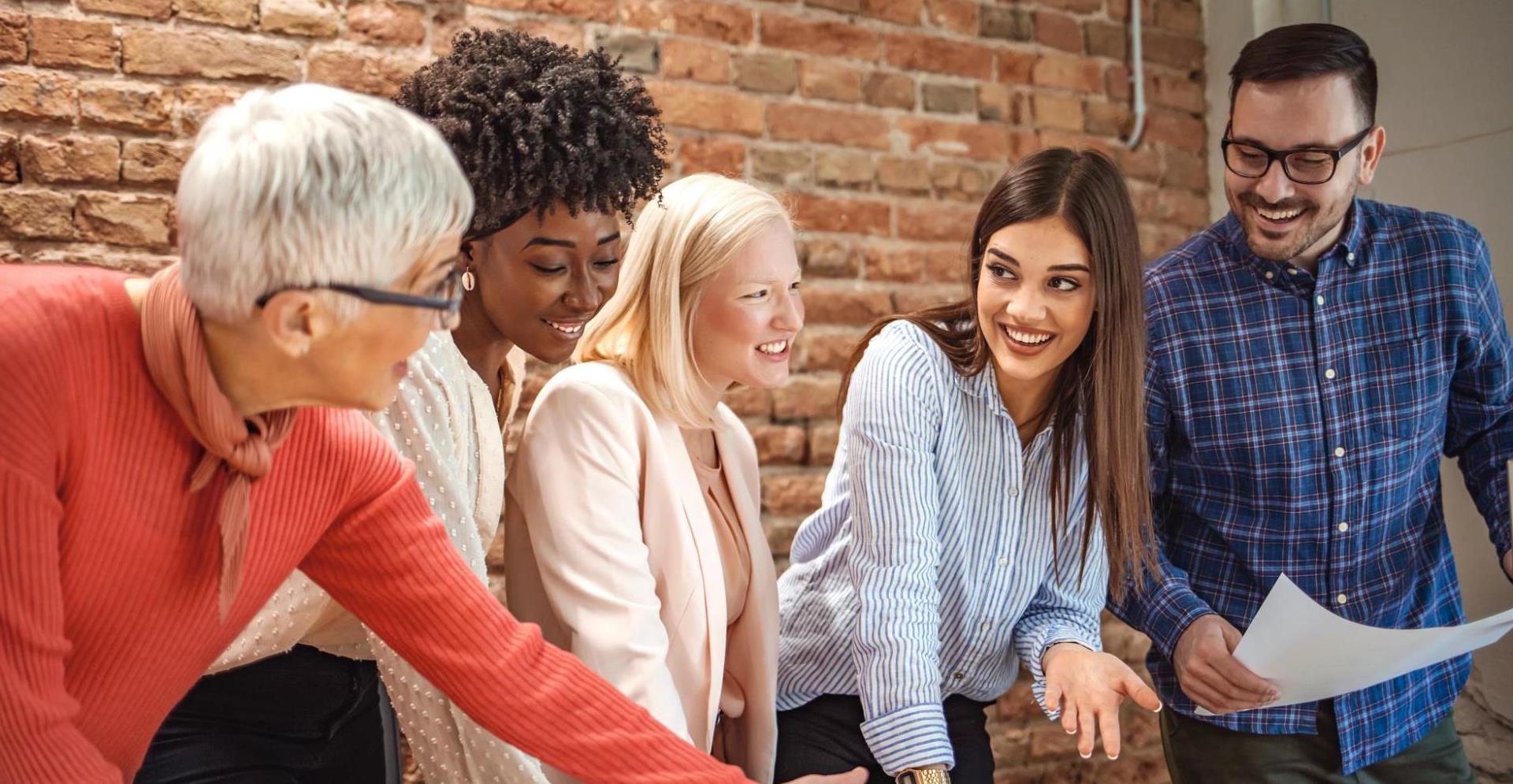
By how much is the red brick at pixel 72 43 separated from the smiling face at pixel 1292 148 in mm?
1778

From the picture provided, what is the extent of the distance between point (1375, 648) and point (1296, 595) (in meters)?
0.20

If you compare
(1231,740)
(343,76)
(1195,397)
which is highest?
(343,76)

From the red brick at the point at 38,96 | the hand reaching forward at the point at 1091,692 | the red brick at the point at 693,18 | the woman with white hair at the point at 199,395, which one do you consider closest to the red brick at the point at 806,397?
the red brick at the point at 693,18

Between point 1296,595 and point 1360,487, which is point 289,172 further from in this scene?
point 1360,487

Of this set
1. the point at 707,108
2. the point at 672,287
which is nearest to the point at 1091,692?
the point at 672,287

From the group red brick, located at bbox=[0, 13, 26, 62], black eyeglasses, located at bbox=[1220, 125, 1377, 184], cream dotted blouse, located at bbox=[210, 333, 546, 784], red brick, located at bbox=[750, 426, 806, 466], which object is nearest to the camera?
cream dotted blouse, located at bbox=[210, 333, 546, 784]

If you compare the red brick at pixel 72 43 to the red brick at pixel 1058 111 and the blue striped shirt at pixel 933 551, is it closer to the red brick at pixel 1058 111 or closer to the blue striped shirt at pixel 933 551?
the blue striped shirt at pixel 933 551

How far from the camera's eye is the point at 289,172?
2.85 feet

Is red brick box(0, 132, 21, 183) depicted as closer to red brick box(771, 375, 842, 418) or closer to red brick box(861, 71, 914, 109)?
red brick box(771, 375, 842, 418)

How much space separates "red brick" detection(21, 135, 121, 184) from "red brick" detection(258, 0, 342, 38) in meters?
0.32

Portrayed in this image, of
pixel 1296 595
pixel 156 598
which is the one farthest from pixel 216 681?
pixel 1296 595

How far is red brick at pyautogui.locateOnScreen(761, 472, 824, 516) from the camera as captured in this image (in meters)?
2.57

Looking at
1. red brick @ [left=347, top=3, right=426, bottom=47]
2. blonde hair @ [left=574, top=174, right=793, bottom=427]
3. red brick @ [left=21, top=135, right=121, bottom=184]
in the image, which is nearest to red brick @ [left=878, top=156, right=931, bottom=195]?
red brick @ [left=347, top=3, right=426, bottom=47]

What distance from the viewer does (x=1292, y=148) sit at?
190 cm
